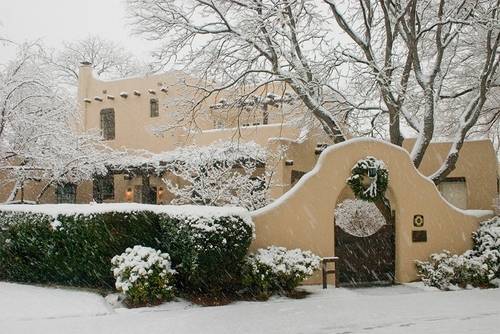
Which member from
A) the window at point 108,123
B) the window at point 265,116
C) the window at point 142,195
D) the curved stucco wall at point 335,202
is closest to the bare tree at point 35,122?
the window at point 142,195

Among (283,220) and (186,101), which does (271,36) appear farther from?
(283,220)

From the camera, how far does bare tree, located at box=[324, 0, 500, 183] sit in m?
13.3

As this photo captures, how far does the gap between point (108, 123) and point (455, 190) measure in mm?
16226

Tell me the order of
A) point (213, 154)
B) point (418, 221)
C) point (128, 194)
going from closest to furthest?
point (418, 221) → point (213, 154) → point (128, 194)

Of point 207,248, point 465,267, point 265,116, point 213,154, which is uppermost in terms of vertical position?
point 265,116

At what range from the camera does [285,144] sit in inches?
696

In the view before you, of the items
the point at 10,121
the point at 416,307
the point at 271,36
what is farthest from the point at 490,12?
the point at 10,121

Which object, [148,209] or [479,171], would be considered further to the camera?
[479,171]

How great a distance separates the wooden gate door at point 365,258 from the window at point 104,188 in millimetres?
15659

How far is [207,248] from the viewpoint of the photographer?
30.0ft

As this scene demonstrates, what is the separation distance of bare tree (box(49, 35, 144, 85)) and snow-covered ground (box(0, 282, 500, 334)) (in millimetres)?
41379

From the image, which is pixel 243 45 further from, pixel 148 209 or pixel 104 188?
pixel 104 188

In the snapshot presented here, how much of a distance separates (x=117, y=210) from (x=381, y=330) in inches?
208

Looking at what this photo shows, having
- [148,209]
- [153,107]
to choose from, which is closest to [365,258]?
[148,209]
